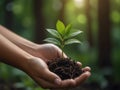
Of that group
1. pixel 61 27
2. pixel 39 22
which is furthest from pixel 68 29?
pixel 39 22

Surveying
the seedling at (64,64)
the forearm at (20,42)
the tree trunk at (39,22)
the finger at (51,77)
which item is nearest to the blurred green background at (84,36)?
the tree trunk at (39,22)

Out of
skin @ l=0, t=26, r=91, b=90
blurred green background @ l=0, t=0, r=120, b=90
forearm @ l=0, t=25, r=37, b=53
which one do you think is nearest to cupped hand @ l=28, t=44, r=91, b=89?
skin @ l=0, t=26, r=91, b=90

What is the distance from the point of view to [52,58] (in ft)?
9.00

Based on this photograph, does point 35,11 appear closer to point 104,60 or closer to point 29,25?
point 104,60

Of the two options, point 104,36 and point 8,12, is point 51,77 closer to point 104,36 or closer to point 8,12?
point 104,36

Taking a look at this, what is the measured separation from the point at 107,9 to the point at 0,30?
98.6 inches

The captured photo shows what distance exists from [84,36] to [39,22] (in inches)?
48.5

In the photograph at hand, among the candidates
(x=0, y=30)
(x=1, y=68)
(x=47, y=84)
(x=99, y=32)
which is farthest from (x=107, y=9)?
(x=47, y=84)

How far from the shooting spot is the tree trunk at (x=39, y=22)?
571cm

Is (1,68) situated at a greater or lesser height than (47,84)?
lesser

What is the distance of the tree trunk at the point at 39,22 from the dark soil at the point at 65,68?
3143 millimetres

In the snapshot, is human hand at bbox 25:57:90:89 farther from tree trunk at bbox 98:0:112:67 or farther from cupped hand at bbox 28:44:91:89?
tree trunk at bbox 98:0:112:67

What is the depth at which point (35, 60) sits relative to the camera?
97.9 inches

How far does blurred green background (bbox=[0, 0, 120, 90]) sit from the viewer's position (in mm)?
4293
